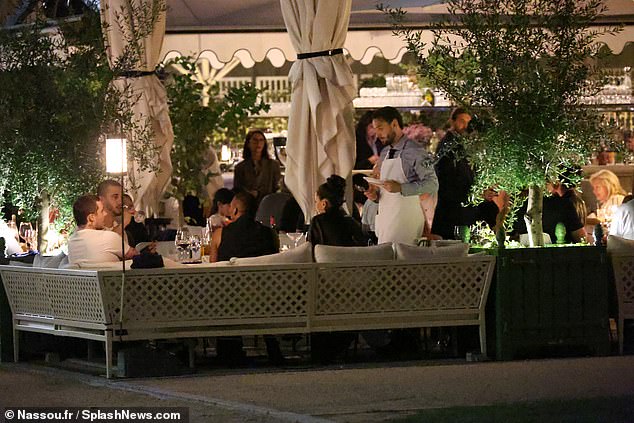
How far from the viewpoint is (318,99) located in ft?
44.0

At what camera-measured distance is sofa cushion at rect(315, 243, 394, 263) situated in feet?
37.9

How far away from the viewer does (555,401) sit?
30.5 ft

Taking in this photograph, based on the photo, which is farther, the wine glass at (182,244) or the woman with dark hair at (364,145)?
the woman with dark hair at (364,145)

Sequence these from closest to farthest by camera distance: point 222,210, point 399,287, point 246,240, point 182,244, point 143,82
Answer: point 399,287 < point 246,240 < point 182,244 < point 222,210 < point 143,82

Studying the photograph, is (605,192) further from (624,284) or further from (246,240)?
(246,240)

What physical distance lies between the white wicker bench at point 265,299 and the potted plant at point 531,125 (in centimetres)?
36

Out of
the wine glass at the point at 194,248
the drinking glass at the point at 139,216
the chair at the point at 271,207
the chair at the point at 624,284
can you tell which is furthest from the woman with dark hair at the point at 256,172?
the chair at the point at 624,284

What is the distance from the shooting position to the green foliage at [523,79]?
39.4ft

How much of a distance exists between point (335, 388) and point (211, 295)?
1.46 meters

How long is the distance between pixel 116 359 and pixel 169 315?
86 centimetres

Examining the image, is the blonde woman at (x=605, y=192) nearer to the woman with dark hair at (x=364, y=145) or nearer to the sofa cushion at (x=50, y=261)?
the woman with dark hair at (x=364, y=145)

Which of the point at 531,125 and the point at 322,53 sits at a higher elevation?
the point at 322,53

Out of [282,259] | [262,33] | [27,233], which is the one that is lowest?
[282,259]

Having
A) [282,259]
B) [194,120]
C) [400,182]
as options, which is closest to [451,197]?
[400,182]
